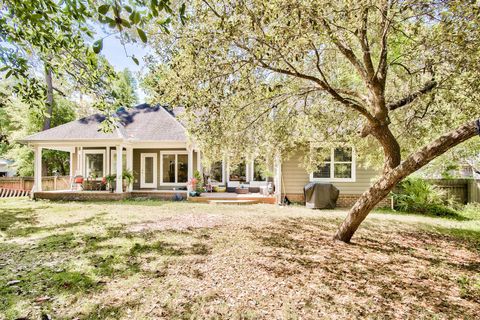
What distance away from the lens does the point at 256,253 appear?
17.7 ft

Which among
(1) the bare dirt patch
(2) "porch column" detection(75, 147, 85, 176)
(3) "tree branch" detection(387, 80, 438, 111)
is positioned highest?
(3) "tree branch" detection(387, 80, 438, 111)

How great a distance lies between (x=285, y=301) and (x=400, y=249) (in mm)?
3926

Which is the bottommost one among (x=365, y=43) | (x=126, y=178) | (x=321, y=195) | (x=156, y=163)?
(x=321, y=195)

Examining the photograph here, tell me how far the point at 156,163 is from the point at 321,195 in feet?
31.1

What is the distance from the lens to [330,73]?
26.2 feet

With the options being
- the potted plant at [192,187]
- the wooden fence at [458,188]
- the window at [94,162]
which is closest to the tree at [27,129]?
the window at [94,162]

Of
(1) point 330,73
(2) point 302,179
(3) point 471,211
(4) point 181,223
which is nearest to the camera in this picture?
(1) point 330,73

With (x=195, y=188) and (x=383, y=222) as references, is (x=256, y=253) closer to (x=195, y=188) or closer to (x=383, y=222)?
(x=383, y=222)

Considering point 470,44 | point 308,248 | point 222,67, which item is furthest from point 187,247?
point 470,44

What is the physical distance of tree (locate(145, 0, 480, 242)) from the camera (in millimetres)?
4281

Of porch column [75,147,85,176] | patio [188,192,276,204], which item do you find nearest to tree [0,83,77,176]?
porch column [75,147,85,176]

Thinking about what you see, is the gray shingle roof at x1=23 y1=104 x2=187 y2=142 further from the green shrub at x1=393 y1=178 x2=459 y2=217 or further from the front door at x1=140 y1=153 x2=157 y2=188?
the green shrub at x1=393 y1=178 x2=459 y2=217

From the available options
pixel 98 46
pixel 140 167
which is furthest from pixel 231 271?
pixel 140 167

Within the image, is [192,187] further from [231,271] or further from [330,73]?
[231,271]
